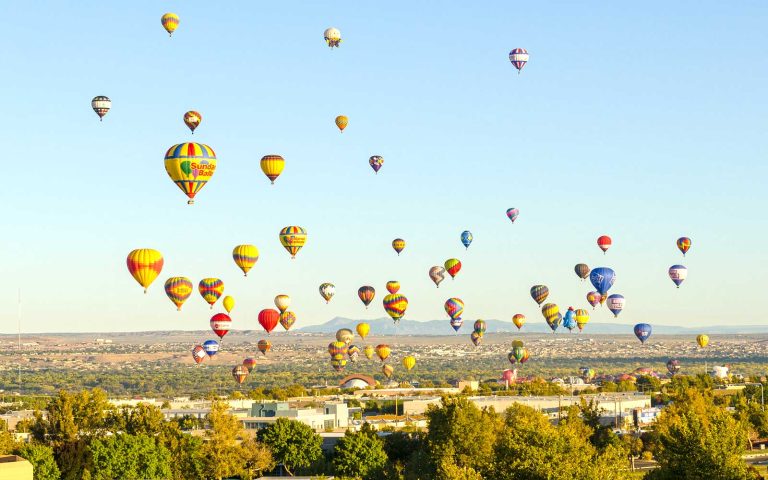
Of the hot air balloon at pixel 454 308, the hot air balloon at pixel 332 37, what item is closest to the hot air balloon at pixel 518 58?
the hot air balloon at pixel 332 37

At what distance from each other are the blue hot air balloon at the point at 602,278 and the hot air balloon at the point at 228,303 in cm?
5711

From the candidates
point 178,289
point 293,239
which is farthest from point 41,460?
point 293,239

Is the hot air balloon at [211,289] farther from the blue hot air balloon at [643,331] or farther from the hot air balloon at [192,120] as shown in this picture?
the blue hot air balloon at [643,331]

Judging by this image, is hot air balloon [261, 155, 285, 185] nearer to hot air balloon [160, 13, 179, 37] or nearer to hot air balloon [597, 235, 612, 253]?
hot air balloon [160, 13, 179, 37]

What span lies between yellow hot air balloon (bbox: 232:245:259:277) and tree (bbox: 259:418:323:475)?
25.0m

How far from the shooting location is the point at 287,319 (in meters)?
184

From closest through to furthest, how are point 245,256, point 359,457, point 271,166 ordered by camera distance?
point 359,457 → point 271,166 → point 245,256

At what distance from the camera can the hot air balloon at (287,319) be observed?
18338 cm

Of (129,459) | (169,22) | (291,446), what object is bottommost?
(291,446)

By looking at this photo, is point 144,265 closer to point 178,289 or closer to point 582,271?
point 178,289

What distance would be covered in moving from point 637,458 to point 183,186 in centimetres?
5259

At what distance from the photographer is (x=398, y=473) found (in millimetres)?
99438

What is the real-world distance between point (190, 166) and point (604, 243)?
8115 centimetres

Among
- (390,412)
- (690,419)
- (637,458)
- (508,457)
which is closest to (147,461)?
(508,457)
